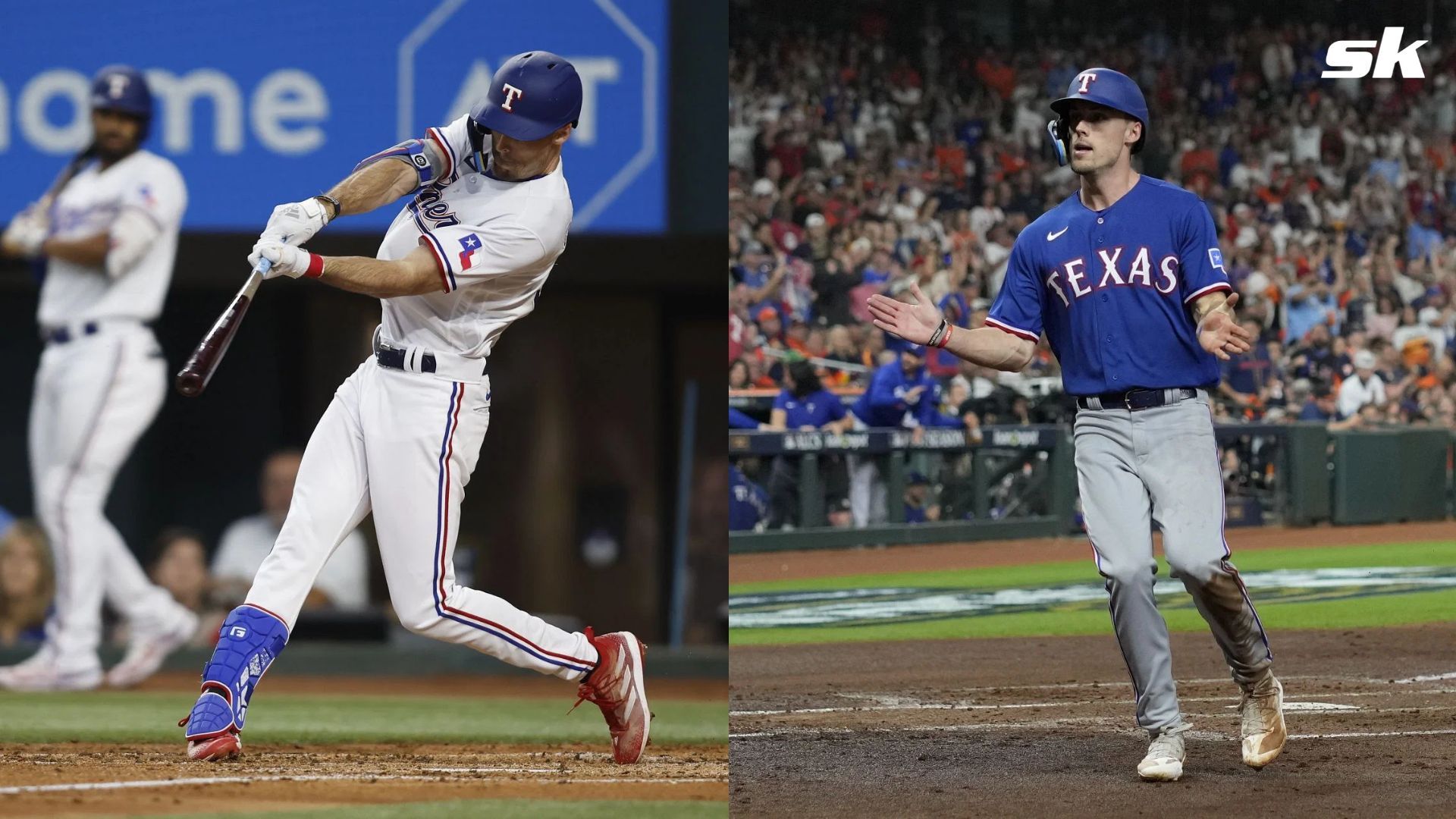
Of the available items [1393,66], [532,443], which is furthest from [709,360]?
[1393,66]

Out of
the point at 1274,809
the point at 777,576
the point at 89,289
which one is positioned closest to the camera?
the point at 1274,809

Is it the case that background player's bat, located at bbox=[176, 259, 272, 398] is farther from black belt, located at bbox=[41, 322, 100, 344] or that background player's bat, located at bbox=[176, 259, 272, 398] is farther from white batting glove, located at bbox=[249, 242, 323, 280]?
black belt, located at bbox=[41, 322, 100, 344]

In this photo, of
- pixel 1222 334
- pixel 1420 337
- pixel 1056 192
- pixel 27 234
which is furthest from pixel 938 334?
pixel 1056 192

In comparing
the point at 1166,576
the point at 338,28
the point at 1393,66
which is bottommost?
the point at 1166,576

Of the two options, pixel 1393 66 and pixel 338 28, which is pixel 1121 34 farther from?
pixel 338 28

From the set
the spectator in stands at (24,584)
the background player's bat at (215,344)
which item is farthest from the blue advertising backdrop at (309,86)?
the background player's bat at (215,344)

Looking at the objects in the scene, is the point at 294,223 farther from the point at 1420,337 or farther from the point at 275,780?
the point at 1420,337

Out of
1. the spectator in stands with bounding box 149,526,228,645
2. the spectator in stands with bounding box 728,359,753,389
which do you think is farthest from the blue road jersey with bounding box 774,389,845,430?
the spectator in stands with bounding box 149,526,228,645
